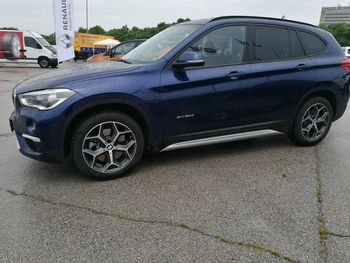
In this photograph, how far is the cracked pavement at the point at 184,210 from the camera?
100 inches

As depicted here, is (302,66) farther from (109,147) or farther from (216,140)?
(109,147)

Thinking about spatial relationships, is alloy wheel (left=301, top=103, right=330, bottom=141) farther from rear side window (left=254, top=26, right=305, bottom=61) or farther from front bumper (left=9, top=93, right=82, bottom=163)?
front bumper (left=9, top=93, right=82, bottom=163)

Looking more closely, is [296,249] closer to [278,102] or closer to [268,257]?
[268,257]

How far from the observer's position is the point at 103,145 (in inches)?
145

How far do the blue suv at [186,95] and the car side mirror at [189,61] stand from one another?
0.01 m

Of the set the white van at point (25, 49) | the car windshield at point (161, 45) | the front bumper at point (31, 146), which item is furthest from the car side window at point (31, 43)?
the front bumper at point (31, 146)

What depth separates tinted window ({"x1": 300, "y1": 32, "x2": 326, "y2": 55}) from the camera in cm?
470

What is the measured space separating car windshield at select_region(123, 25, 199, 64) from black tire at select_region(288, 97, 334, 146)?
1.92m

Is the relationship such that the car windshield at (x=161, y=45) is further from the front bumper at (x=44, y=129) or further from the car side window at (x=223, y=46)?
the front bumper at (x=44, y=129)

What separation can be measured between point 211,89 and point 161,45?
0.86 metres

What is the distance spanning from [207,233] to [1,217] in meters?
1.77

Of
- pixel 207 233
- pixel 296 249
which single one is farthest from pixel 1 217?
pixel 296 249

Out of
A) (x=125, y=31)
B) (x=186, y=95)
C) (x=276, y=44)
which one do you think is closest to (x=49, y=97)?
(x=186, y=95)

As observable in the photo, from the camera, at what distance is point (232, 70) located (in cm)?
407
